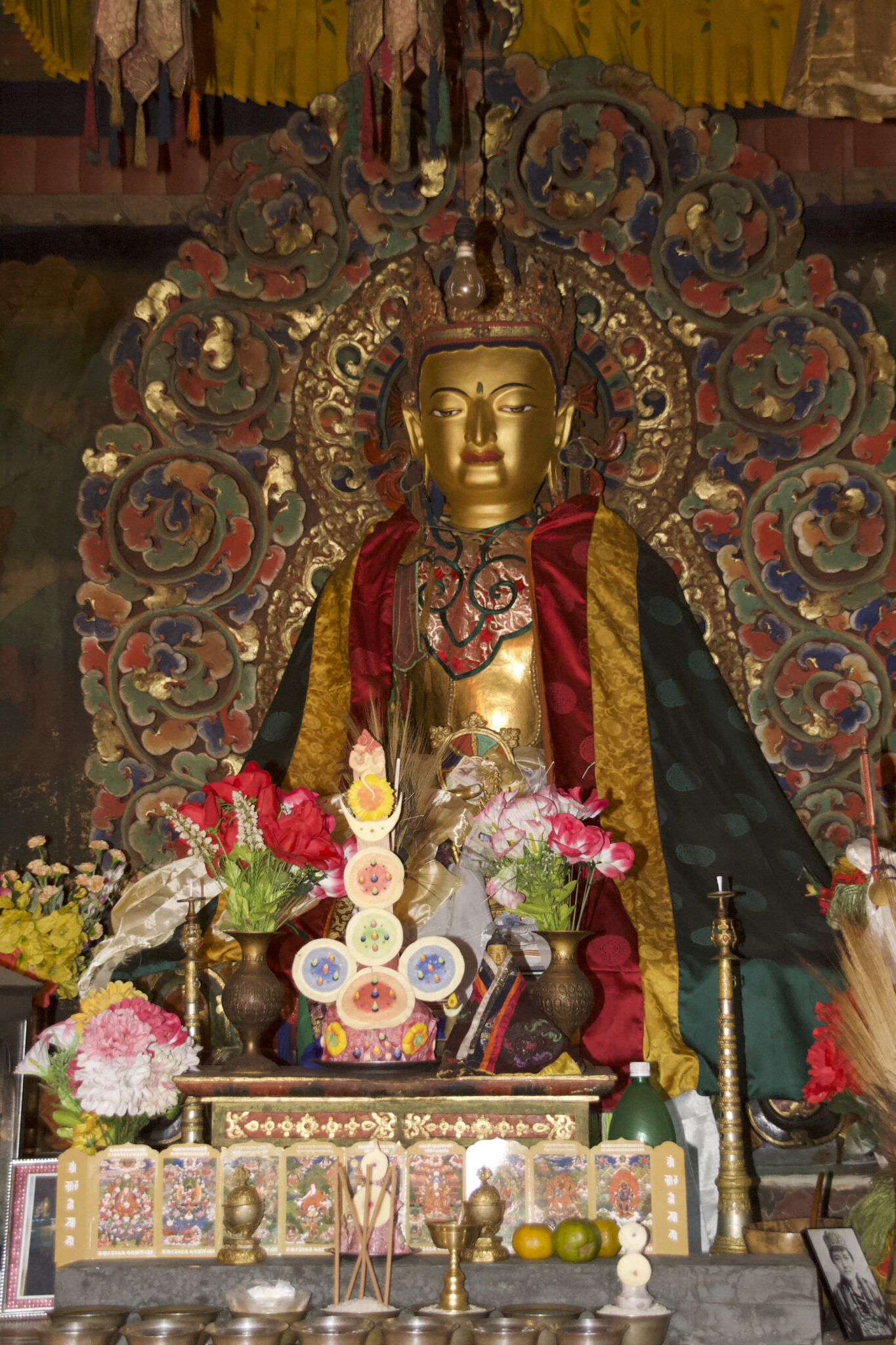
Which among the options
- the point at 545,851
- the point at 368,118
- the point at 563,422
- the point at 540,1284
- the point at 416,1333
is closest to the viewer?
the point at 416,1333

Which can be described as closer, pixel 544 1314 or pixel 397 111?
pixel 544 1314

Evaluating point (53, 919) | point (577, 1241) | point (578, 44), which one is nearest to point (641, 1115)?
point (577, 1241)

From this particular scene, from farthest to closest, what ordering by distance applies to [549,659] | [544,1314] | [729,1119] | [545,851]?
[549,659] → [545,851] → [729,1119] → [544,1314]

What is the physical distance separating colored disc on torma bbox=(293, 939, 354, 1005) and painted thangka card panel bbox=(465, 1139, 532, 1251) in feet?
1.38

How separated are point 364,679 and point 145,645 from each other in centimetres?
75

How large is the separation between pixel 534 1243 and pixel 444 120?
3503 mm

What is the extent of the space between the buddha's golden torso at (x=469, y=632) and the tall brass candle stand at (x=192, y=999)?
4.28 ft

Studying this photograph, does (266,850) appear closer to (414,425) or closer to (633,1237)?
(633,1237)

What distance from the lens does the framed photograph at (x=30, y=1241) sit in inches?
125

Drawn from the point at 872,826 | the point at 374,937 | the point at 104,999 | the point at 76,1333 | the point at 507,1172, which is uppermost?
the point at 872,826

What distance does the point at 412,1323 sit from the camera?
7.75ft

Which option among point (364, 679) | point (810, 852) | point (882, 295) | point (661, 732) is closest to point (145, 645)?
point (364, 679)

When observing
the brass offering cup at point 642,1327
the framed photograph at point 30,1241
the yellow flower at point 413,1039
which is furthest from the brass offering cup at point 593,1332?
the framed photograph at point 30,1241

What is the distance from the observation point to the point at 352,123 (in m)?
4.89
